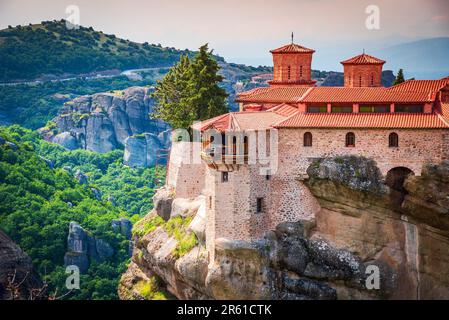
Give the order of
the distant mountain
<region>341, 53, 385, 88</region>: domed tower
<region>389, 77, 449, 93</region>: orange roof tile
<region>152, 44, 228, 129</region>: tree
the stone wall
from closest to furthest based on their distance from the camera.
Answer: <region>389, 77, 449, 93</region>: orange roof tile → the stone wall → <region>341, 53, 385, 88</region>: domed tower → <region>152, 44, 228, 129</region>: tree → the distant mountain

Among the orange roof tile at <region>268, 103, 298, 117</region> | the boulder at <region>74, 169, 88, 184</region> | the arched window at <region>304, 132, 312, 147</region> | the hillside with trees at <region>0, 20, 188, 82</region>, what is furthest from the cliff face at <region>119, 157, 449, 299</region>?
the hillside with trees at <region>0, 20, 188, 82</region>

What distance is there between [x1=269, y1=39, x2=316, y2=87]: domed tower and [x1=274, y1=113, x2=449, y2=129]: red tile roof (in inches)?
511

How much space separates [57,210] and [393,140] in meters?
52.5

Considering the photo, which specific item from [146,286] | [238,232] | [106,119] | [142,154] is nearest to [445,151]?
[238,232]

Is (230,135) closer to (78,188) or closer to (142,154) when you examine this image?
(78,188)

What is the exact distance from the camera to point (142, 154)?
130500 mm

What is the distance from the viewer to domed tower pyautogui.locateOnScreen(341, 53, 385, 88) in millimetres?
64562

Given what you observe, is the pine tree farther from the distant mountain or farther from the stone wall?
the distant mountain

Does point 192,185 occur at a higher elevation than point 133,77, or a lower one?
lower

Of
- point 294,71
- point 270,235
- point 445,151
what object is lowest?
point 270,235

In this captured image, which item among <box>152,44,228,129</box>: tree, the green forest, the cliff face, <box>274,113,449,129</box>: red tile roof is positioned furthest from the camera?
the green forest

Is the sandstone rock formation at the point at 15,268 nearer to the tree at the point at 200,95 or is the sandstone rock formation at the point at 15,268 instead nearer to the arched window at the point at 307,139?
the tree at the point at 200,95
